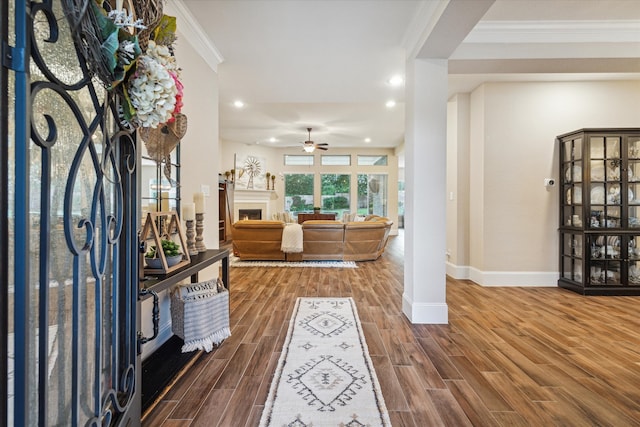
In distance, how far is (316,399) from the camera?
1.55 metres

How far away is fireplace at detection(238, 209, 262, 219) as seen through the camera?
8628mm

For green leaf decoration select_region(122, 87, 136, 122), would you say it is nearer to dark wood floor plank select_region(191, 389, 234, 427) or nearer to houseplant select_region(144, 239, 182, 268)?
houseplant select_region(144, 239, 182, 268)

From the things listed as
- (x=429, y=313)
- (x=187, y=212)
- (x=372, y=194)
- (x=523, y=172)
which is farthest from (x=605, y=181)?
(x=372, y=194)

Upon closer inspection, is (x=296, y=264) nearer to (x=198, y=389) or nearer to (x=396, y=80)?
(x=396, y=80)

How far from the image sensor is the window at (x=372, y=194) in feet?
31.6

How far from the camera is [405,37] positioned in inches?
103

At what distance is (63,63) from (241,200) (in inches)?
316

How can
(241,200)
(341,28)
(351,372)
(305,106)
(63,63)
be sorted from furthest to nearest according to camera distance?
(241,200), (305,106), (341,28), (351,372), (63,63)

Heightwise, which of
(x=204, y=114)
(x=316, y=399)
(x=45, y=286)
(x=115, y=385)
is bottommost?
(x=316, y=399)

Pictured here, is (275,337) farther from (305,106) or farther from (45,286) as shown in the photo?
(305,106)

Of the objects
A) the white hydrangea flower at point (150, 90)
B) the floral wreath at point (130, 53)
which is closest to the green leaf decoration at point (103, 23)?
the floral wreath at point (130, 53)

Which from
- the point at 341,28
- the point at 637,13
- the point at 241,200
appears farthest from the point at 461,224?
the point at 241,200

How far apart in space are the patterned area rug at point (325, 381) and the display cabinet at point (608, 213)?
3086mm

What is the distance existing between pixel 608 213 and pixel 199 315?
183 inches
